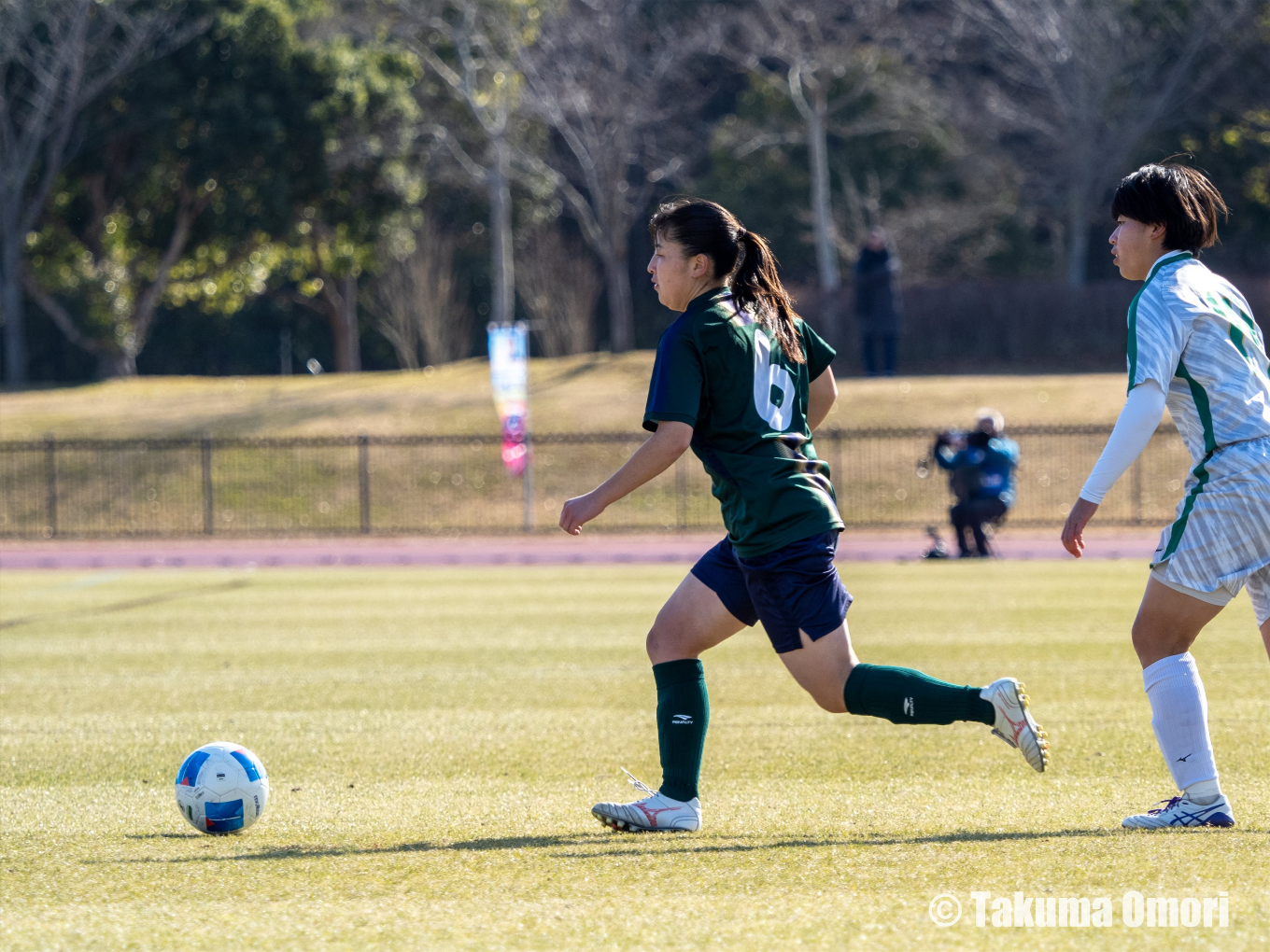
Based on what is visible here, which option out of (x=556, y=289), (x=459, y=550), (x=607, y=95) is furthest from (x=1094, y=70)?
(x=459, y=550)

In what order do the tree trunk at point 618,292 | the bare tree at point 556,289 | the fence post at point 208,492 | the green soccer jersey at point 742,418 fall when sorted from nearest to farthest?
1. the green soccer jersey at point 742,418
2. the fence post at point 208,492
3. the tree trunk at point 618,292
4. the bare tree at point 556,289

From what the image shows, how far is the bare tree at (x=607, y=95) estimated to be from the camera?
35719 mm

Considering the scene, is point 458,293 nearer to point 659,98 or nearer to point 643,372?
point 659,98

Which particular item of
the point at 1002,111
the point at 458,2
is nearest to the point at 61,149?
the point at 458,2

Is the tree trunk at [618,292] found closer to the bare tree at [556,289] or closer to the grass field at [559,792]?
the bare tree at [556,289]

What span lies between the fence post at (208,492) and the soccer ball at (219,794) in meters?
20.5

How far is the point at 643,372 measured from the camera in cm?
3256

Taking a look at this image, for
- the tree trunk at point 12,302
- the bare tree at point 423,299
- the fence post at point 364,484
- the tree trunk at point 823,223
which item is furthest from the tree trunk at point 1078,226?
the tree trunk at point 12,302

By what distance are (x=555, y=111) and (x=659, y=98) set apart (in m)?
6.53

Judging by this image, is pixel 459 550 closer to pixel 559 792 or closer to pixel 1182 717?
pixel 559 792

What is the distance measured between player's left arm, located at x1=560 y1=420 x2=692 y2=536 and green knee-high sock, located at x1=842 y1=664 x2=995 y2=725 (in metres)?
0.90

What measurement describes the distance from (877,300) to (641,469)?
987 inches

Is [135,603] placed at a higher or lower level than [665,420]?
lower

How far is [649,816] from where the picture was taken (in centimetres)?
488
